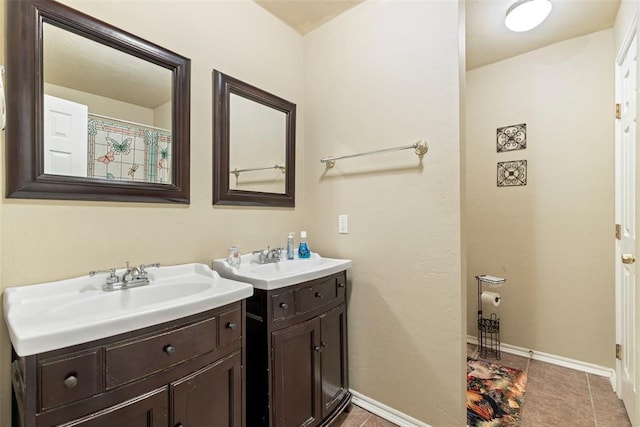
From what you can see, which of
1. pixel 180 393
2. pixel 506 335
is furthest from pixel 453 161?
pixel 506 335

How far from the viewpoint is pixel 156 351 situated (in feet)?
3.04

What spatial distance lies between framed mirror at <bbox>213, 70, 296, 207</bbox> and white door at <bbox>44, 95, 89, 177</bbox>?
602 mm

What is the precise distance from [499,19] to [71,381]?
3011mm

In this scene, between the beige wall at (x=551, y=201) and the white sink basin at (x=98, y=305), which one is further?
the beige wall at (x=551, y=201)

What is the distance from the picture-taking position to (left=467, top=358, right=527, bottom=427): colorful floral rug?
1703 millimetres

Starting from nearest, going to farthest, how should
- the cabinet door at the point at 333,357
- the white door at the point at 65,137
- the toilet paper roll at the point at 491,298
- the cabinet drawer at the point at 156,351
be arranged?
the cabinet drawer at the point at 156,351, the white door at the point at 65,137, the cabinet door at the point at 333,357, the toilet paper roll at the point at 491,298

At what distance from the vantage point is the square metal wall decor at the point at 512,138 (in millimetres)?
2518

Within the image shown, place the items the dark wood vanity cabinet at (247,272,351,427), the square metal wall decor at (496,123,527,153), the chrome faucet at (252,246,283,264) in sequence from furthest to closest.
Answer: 1. the square metal wall decor at (496,123,527,153)
2. the chrome faucet at (252,246,283,264)
3. the dark wood vanity cabinet at (247,272,351,427)

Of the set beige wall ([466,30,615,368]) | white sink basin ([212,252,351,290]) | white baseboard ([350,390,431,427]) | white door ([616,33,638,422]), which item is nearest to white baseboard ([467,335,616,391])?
beige wall ([466,30,615,368])

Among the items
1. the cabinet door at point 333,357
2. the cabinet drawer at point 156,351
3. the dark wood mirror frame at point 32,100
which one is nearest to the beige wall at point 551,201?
the cabinet door at point 333,357

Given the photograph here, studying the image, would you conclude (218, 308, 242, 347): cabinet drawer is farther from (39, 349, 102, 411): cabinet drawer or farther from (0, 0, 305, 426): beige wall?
(0, 0, 305, 426): beige wall

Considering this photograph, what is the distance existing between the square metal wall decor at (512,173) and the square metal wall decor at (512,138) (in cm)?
13

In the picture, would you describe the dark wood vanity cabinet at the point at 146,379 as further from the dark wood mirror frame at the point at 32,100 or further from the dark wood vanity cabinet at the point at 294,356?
the dark wood mirror frame at the point at 32,100

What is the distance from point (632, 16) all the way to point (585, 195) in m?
1.21
